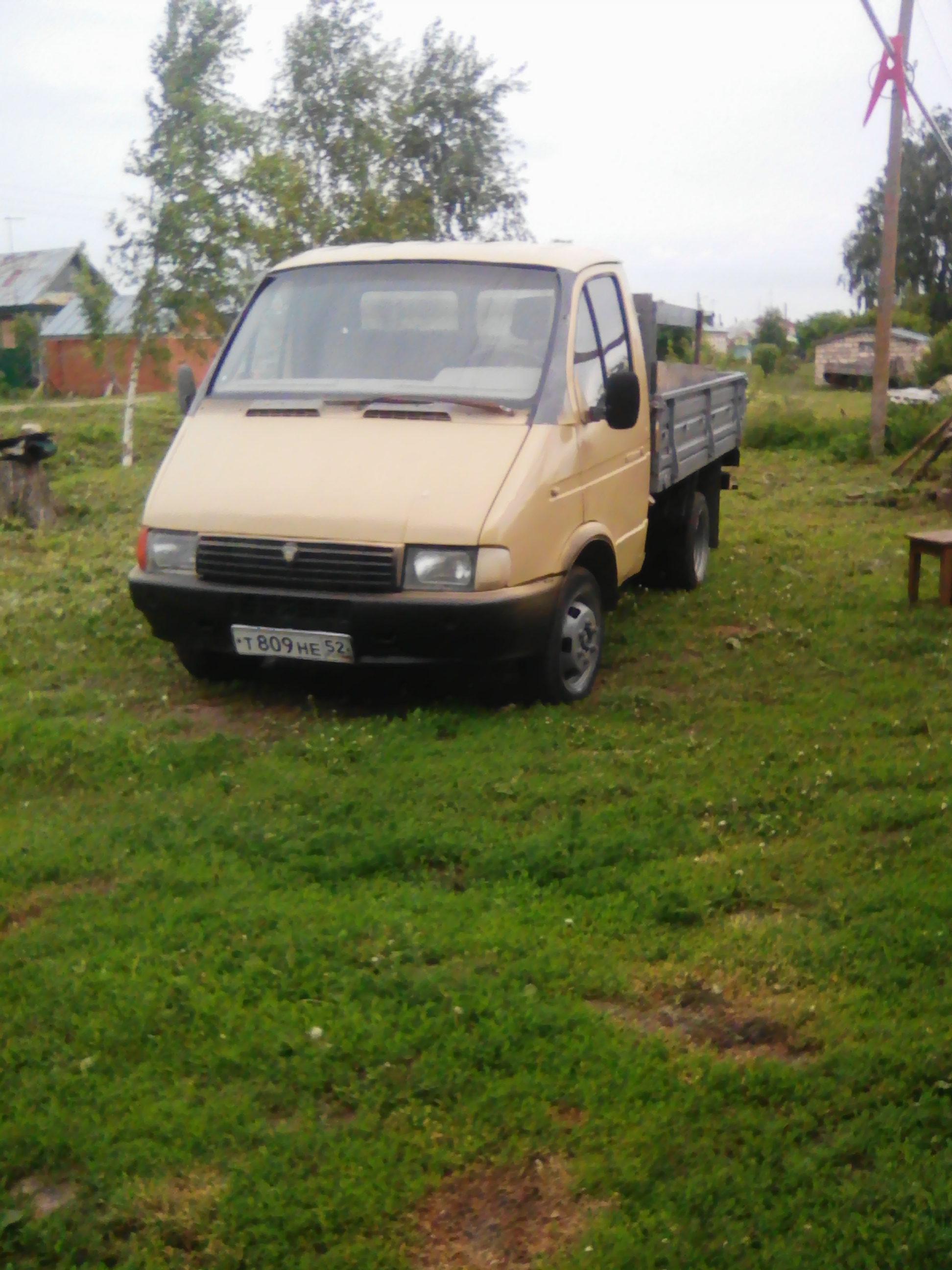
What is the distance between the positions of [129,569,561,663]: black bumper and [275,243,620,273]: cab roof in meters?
1.89

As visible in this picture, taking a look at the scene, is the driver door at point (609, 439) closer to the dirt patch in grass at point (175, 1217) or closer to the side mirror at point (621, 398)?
the side mirror at point (621, 398)

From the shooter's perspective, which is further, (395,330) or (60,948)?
(395,330)

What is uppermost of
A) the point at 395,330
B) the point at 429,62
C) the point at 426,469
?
the point at 429,62

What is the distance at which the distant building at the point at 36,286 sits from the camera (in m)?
57.7

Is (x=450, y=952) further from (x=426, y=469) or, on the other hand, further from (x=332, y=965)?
(x=426, y=469)

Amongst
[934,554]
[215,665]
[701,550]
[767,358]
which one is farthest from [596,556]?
[767,358]

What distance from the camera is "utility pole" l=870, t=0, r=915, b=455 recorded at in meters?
21.4

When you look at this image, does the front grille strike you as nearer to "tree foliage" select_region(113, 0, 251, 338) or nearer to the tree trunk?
the tree trunk

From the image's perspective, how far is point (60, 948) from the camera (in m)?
3.92

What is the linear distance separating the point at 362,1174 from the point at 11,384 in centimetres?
4907

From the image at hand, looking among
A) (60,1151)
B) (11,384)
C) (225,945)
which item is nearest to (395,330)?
(225,945)

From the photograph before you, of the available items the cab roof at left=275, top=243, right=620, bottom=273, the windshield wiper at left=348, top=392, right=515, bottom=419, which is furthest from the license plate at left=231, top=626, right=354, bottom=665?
the cab roof at left=275, top=243, right=620, bottom=273

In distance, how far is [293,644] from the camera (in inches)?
236

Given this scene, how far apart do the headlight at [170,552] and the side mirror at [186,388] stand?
4.07 ft
